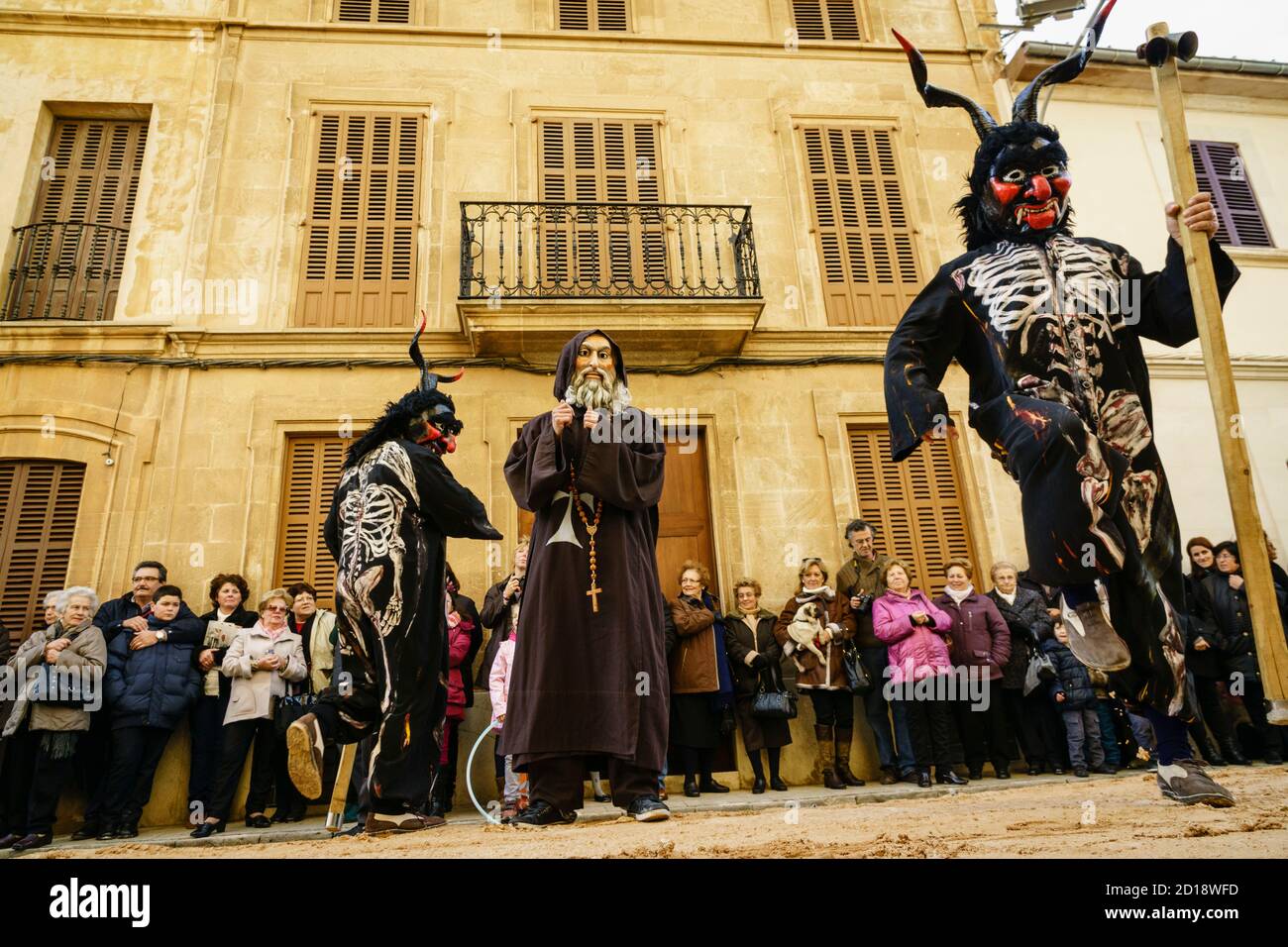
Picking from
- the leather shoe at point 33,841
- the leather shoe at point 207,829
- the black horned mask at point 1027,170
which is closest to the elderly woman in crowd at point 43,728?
the leather shoe at point 33,841

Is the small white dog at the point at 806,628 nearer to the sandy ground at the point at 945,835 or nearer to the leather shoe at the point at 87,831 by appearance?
the sandy ground at the point at 945,835

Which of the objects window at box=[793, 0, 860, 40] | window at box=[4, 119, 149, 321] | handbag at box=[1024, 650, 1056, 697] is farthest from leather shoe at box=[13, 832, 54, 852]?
window at box=[793, 0, 860, 40]

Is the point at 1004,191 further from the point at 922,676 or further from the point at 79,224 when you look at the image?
the point at 79,224

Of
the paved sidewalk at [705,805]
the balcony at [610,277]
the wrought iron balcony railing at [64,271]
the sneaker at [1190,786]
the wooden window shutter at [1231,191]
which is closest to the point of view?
the sneaker at [1190,786]

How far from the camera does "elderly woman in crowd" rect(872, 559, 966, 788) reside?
750cm

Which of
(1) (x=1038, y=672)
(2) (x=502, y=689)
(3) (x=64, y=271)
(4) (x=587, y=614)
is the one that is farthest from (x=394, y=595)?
(3) (x=64, y=271)

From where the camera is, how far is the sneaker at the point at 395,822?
423 cm

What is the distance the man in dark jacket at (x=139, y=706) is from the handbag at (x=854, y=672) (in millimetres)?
5668

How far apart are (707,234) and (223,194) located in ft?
20.1

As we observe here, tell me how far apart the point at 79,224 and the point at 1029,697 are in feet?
39.9

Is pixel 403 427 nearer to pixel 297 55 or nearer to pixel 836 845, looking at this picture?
pixel 836 845

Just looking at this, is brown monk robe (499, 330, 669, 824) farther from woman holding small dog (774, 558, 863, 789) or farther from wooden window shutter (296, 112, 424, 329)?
wooden window shutter (296, 112, 424, 329)

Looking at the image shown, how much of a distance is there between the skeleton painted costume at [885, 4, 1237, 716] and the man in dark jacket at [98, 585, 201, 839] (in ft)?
20.7

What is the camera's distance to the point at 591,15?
41.3 ft
